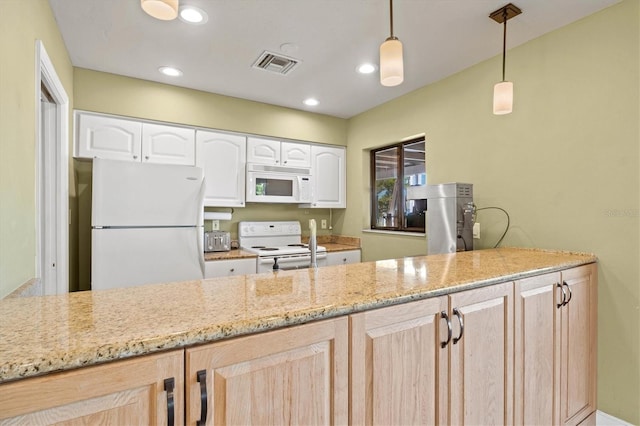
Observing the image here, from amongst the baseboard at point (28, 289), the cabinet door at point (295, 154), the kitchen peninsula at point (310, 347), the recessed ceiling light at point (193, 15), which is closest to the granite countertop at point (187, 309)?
the kitchen peninsula at point (310, 347)

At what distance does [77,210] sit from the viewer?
110 inches

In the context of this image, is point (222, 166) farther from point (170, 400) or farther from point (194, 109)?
point (170, 400)

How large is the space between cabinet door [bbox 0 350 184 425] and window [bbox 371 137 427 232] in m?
2.74

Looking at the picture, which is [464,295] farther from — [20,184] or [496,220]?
[20,184]

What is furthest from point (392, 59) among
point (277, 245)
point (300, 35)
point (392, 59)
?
point (277, 245)

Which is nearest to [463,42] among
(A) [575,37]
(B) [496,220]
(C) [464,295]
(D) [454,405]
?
(A) [575,37]

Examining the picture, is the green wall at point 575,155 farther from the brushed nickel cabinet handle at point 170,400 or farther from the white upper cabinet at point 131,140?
the white upper cabinet at point 131,140

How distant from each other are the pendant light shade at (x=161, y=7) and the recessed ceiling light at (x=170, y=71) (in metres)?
1.77

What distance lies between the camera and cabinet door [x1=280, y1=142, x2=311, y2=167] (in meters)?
3.73

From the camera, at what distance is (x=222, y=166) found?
11.0 ft

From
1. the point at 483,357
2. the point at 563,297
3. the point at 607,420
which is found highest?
the point at 563,297

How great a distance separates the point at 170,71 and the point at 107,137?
2.56 feet

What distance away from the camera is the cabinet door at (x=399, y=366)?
963mm

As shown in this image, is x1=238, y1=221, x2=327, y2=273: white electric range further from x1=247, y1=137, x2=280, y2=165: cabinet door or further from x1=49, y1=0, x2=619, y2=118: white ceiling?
x1=49, y1=0, x2=619, y2=118: white ceiling
